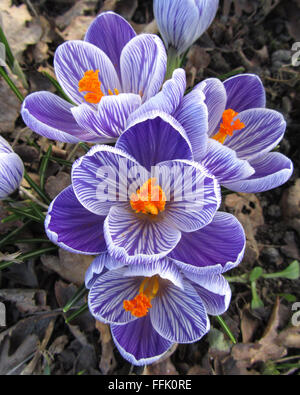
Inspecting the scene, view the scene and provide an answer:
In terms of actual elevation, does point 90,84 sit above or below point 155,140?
above

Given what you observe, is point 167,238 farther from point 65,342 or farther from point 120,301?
point 65,342

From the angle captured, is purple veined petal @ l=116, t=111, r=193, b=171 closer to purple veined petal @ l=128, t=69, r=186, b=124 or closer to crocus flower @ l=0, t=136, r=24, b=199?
purple veined petal @ l=128, t=69, r=186, b=124

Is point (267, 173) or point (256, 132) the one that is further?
point (256, 132)

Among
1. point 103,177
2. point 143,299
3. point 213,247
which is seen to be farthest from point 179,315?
point 103,177

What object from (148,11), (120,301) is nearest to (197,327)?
(120,301)


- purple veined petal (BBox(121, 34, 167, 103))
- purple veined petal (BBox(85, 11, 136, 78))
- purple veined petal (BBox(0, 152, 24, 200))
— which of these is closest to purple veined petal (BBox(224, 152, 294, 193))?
purple veined petal (BBox(121, 34, 167, 103))

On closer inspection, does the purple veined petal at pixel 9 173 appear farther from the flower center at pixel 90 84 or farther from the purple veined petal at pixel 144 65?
the purple veined petal at pixel 144 65

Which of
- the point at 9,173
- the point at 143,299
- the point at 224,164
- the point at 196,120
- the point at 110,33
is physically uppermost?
the point at 110,33

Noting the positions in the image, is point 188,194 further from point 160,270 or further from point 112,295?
point 112,295


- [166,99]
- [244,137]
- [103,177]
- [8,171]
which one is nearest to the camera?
[166,99]
